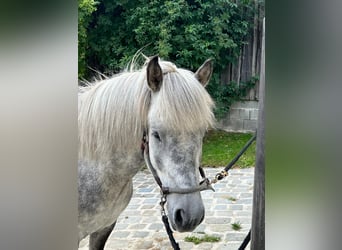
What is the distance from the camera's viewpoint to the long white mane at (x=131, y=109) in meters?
0.84

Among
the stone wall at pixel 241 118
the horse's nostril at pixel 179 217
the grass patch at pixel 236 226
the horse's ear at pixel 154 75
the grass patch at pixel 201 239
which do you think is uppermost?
the horse's ear at pixel 154 75

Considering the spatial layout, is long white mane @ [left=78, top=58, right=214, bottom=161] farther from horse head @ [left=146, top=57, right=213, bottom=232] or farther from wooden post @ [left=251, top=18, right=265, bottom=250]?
wooden post @ [left=251, top=18, right=265, bottom=250]

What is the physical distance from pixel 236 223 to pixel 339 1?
0.94 m

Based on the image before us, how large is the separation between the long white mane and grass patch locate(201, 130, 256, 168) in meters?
0.09

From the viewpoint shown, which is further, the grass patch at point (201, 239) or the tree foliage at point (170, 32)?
the grass patch at point (201, 239)

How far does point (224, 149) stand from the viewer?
100 cm

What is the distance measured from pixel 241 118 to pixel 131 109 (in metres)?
0.33

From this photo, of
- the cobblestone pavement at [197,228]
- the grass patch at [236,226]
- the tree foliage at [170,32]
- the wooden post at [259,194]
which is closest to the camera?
the wooden post at [259,194]

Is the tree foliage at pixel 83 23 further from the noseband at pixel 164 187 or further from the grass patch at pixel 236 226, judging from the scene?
the grass patch at pixel 236 226

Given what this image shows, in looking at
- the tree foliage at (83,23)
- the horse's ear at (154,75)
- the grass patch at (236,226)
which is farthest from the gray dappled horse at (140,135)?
the grass patch at (236,226)

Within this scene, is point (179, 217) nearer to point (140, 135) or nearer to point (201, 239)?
point (140, 135)

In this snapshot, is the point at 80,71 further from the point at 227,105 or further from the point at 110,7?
the point at 227,105

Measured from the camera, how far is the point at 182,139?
82 cm

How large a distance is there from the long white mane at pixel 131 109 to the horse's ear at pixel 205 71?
0.9 inches
